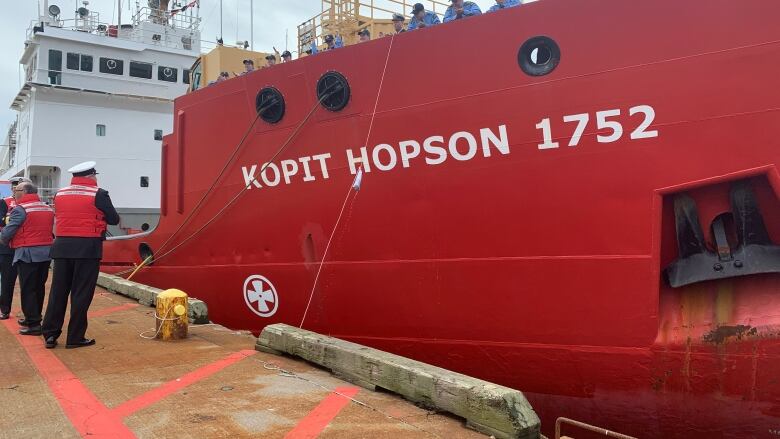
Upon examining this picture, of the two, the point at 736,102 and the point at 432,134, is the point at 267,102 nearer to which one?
the point at 432,134

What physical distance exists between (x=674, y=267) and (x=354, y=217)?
263 centimetres

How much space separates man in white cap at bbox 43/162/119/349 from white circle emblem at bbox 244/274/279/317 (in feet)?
5.33

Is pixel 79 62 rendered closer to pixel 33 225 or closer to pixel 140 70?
pixel 140 70

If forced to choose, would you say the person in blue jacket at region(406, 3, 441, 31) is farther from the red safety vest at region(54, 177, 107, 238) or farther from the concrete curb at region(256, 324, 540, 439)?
the red safety vest at region(54, 177, 107, 238)

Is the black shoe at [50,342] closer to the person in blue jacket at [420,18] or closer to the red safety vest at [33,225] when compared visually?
the red safety vest at [33,225]

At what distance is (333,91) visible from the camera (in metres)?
5.23

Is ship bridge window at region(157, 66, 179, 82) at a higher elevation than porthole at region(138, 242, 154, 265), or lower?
higher

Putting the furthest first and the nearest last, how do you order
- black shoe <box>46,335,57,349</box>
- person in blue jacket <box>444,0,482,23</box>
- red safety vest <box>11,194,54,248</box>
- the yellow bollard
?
red safety vest <box>11,194,54,248</box>, the yellow bollard, person in blue jacket <box>444,0,482,23</box>, black shoe <box>46,335,57,349</box>

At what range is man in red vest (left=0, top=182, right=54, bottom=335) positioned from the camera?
5121 mm

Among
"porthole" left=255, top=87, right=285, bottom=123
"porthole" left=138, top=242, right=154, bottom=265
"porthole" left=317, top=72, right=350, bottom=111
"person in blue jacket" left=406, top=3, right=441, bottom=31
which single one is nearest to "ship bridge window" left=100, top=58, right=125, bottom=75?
"porthole" left=138, top=242, right=154, bottom=265

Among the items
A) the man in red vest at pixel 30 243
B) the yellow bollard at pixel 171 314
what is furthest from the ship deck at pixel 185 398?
the man in red vest at pixel 30 243

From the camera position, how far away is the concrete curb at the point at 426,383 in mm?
2893

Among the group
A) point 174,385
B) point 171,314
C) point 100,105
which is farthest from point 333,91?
point 100,105

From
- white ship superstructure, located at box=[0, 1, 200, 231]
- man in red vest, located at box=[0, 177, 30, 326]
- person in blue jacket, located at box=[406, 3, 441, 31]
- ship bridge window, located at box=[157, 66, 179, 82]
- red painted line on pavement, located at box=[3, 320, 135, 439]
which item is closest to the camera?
red painted line on pavement, located at box=[3, 320, 135, 439]
